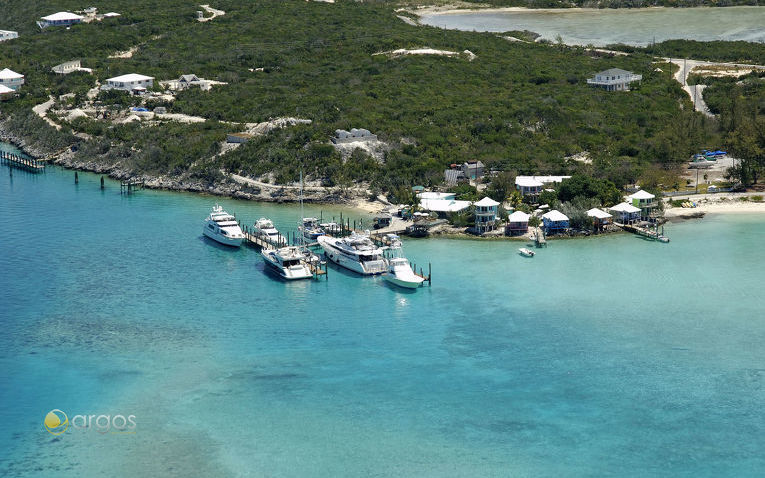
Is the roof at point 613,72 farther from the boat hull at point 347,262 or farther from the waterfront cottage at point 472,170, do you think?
the boat hull at point 347,262

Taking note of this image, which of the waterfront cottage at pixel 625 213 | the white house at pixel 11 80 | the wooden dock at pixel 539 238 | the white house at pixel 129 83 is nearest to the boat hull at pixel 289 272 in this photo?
the wooden dock at pixel 539 238

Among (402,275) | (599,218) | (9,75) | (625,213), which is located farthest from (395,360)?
(9,75)

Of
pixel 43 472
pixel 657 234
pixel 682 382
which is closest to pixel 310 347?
pixel 43 472

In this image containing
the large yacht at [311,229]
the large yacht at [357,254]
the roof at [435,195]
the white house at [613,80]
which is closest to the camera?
the large yacht at [357,254]

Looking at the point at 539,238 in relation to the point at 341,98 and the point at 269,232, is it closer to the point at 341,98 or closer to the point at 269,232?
the point at 269,232

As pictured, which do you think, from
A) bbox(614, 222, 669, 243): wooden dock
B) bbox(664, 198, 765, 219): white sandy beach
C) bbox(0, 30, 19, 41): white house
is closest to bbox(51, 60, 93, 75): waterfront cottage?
bbox(0, 30, 19, 41): white house

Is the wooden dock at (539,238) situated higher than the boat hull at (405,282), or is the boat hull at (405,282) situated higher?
the wooden dock at (539,238)

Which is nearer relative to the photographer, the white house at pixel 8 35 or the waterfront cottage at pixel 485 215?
the waterfront cottage at pixel 485 215
